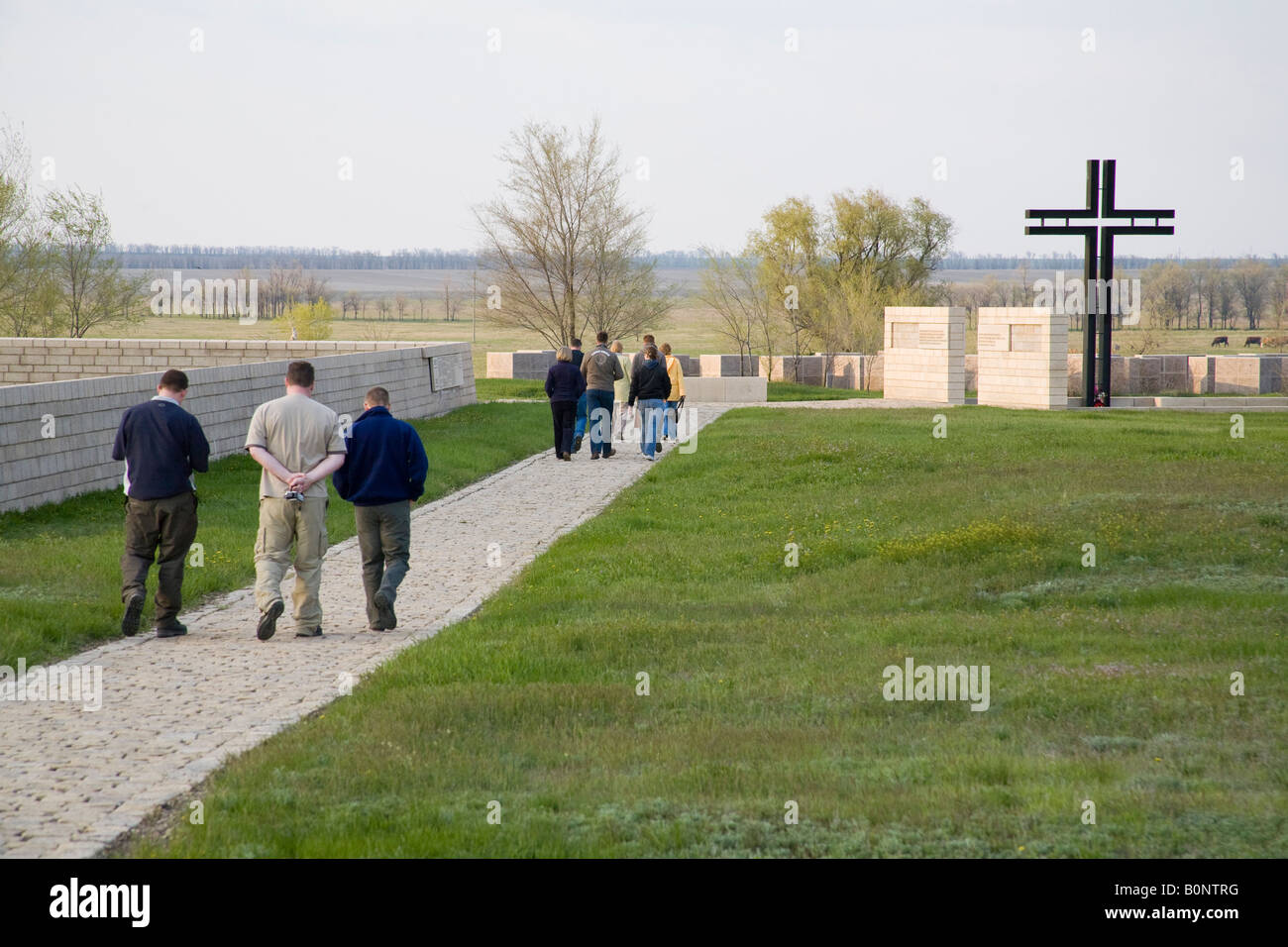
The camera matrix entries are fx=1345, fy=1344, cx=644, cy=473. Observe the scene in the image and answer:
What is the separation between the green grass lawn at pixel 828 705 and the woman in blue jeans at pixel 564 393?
21.4ft

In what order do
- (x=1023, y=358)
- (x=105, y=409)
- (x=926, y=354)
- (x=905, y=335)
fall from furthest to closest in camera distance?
(x=905, y=335) < (x=926, y=354) < (x=1023, y=358) < (x=105, y=409)

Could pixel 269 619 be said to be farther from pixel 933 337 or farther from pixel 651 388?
pixel 933 337

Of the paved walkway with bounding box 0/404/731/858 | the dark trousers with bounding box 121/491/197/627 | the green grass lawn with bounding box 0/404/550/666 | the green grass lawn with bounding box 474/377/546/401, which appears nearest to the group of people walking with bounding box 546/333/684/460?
the green grass lawn with bounding box 0/404/550/666

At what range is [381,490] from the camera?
1005cm

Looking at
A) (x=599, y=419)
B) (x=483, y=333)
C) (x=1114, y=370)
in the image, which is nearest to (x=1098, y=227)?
(x=1114, y=370)

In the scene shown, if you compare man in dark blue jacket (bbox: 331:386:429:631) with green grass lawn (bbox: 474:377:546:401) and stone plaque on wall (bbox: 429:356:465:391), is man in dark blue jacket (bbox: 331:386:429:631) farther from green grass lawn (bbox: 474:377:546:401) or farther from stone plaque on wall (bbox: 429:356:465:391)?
green grass lawn (bbox: 474:377:546:401)

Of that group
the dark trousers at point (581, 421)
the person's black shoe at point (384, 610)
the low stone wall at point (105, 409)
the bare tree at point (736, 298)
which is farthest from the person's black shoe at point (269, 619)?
the bare tree at point (736, 298)

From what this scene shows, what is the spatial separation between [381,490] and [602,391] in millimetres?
12274

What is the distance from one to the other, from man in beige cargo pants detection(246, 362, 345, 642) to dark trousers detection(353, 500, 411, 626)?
0.37m

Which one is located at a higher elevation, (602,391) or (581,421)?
(602,391)

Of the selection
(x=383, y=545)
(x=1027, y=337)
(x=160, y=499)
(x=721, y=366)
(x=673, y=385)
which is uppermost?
(x=1027, y=337)

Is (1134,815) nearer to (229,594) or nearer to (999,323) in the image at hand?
(229,594)
